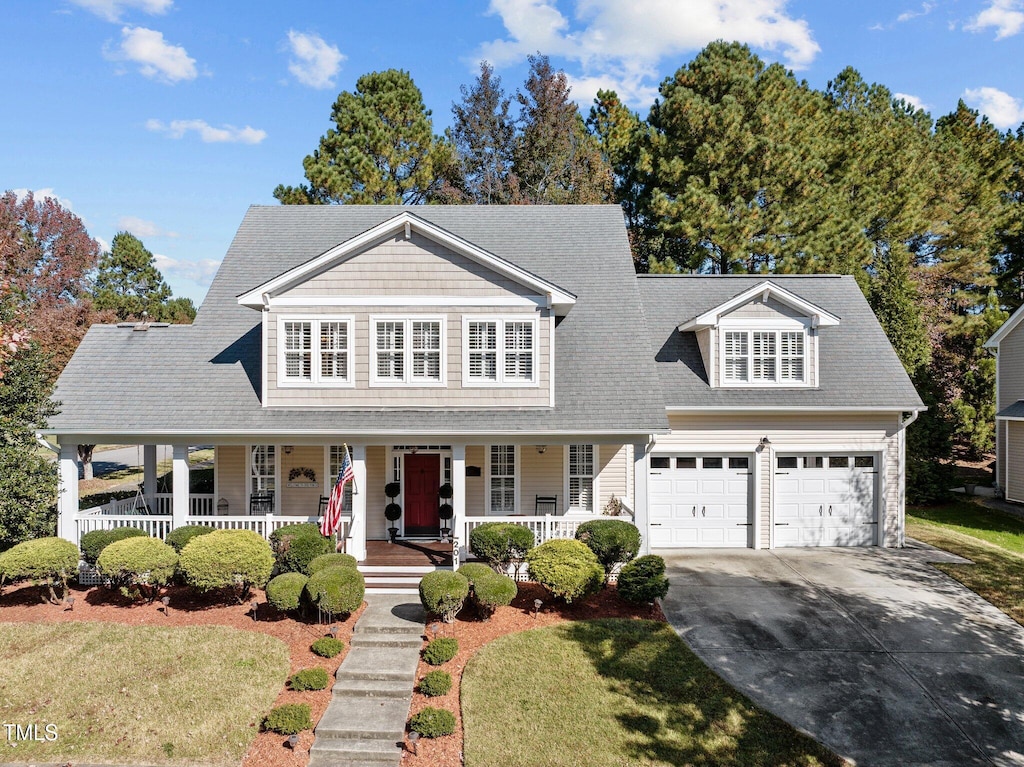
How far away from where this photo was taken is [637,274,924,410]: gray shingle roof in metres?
15.5

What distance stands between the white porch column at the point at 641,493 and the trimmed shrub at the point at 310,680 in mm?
6686

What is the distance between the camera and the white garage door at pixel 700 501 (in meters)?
15.7

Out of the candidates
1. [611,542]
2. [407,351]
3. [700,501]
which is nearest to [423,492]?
[407,351]

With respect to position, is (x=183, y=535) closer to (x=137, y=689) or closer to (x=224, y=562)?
(x=224, y=562)

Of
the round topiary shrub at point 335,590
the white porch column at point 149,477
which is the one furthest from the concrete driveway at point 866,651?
the white porch column at point 149,477

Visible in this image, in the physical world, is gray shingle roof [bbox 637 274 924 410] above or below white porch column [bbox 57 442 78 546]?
above

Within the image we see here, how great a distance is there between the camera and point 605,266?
17.0m

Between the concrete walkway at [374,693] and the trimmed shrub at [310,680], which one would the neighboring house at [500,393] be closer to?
the concrete walkway at [374,693]

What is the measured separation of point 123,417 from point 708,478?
1390cm

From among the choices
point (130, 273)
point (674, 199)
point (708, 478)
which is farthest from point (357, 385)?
point (130, 273)

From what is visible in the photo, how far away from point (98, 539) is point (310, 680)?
6475mm

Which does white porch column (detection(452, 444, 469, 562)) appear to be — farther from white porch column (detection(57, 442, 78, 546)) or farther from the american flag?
white porch column (detection(57, 442, 78, 546))

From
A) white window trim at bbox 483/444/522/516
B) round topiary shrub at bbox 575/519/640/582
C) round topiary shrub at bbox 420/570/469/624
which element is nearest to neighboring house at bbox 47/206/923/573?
white window trim at bbox 483/444/522/516

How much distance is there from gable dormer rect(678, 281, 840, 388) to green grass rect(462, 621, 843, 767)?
8057 mm
